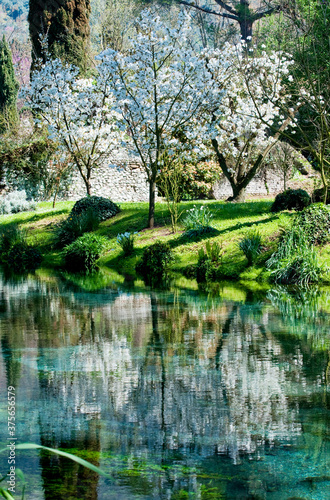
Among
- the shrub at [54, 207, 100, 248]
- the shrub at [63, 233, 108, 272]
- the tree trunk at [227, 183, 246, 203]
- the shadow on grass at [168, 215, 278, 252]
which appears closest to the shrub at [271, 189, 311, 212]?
the shadow on grass at [168, 215, 278, 252]

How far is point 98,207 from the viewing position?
2394cm

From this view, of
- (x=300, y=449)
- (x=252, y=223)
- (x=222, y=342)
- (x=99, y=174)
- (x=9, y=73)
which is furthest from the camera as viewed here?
(x=9, y=73)

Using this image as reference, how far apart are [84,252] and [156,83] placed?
5782 millimetres

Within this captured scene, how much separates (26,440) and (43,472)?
63cm

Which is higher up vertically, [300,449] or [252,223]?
[252,223]

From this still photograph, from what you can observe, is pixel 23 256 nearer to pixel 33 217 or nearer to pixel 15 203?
pixel 33 217

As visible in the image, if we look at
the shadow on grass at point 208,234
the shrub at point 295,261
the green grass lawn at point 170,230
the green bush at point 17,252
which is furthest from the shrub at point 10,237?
the shrub at point 295,261

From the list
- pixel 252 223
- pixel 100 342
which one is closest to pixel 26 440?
pixel 100 342

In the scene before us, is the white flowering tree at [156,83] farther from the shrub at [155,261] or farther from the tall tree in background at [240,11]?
the tall tree in background at [240,11]

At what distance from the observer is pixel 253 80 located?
78.8 feet

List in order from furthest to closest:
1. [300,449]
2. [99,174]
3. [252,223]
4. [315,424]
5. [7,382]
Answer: [99,174] < [252,223] < [7,382] < [315,424] < [300,449]

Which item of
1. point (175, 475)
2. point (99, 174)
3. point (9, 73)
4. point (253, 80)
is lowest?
point (175, 475)

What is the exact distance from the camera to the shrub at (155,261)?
1777 centimetres

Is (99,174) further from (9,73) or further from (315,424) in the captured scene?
(315,424)
